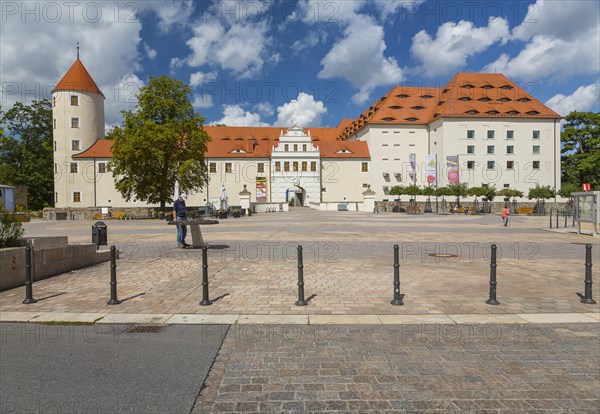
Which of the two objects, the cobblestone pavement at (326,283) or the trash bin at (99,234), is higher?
the trash bin at (99,234)

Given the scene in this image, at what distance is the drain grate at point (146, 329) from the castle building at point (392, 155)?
6101 centimetres

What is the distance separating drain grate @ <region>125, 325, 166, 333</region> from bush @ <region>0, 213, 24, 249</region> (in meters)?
5.13

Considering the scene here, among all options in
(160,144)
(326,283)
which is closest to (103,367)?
(326,283)

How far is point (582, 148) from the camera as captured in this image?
6981cm

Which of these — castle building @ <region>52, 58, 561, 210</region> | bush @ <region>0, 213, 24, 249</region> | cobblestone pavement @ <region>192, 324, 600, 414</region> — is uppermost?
castle building @ <region>52, 58, 561, 210</region>

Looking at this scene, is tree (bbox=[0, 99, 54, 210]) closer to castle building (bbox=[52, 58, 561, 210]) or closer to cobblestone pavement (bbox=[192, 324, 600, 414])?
castle building (bbox=[52, 58, 561, 210])

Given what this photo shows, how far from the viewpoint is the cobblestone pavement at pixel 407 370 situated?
3.64 m

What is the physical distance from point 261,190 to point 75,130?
3162 cm

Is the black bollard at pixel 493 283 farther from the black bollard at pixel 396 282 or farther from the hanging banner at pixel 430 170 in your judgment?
the hanging banner at pixel 430 170

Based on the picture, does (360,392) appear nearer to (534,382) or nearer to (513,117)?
(534,382)

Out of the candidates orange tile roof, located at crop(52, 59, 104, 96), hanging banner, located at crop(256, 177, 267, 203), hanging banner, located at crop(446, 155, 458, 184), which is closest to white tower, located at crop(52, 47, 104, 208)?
orange tile roof, located at crop(52, 59, 104, 96)

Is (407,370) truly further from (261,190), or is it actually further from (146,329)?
(261,190)

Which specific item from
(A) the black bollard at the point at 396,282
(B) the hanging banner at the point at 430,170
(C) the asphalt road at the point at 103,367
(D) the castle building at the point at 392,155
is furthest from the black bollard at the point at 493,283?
(D) the castle building at the point at 392,155

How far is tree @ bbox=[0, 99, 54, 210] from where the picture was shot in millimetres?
65688
